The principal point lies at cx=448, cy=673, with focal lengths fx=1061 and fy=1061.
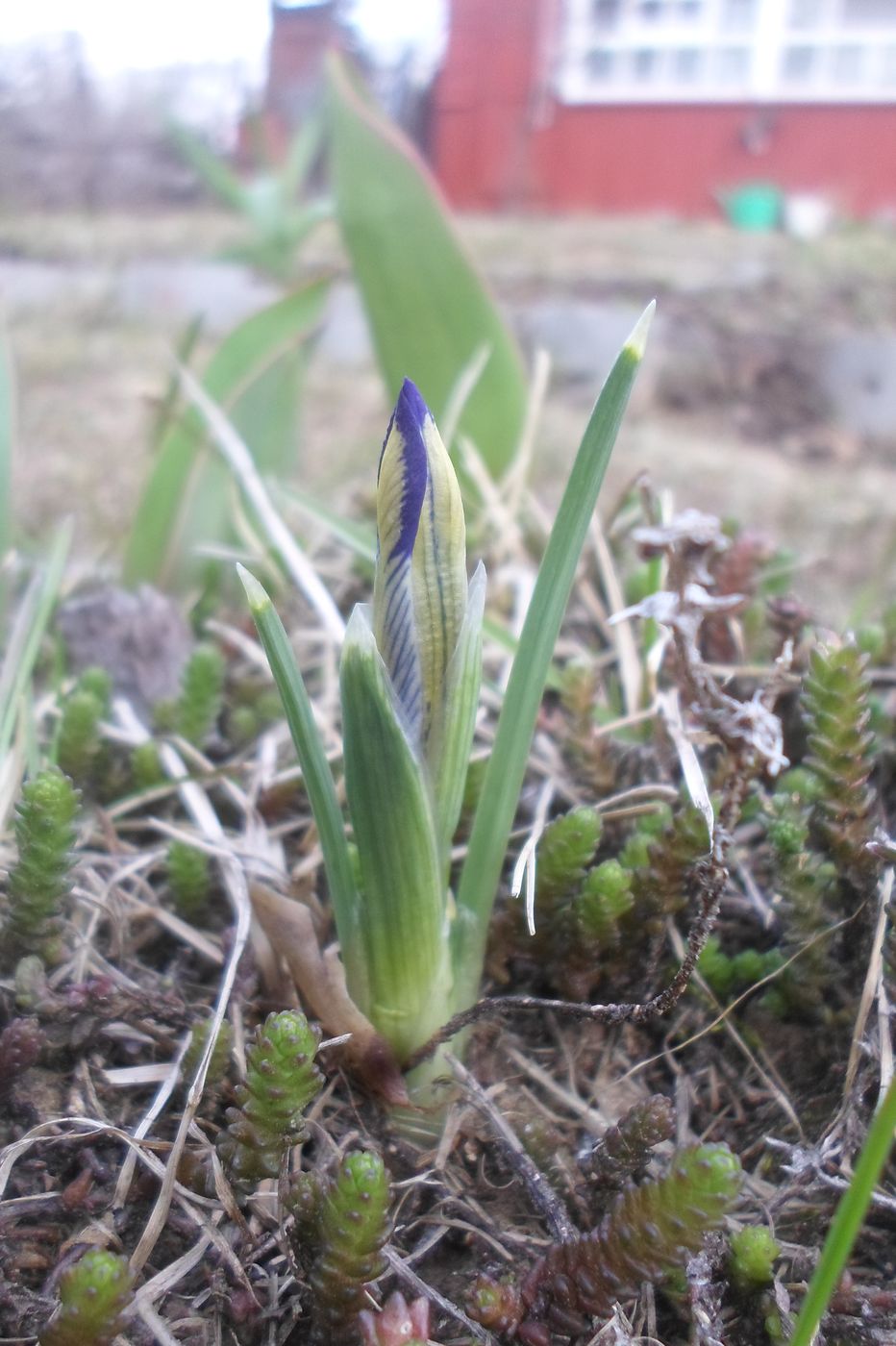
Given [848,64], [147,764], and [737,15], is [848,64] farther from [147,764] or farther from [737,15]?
[147,764]

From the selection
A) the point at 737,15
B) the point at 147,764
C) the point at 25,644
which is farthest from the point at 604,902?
the point at 737,15

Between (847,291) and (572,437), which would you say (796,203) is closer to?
(847,291)

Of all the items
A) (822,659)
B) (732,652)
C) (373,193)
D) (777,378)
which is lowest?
(777,378)

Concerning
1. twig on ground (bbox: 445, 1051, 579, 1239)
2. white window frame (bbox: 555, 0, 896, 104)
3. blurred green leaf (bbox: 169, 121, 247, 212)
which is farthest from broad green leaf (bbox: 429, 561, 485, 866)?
white window frame (bbox: 555, 0, 896, 104)

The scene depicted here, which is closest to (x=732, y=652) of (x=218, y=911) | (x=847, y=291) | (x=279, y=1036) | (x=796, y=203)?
(x=218, y=911)

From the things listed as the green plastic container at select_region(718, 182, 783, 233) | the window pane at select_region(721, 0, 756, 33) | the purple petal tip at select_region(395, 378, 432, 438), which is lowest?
the green plastic container at select_region(718, 182, 783, 233)

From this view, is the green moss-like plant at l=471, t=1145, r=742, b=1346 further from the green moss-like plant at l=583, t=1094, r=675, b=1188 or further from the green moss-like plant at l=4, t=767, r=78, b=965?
the green moss-like plant at l=4, t=767, r=78, b=965

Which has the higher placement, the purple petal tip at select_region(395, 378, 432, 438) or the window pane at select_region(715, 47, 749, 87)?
the window pane at select_region(715, 47, 749, 87)
